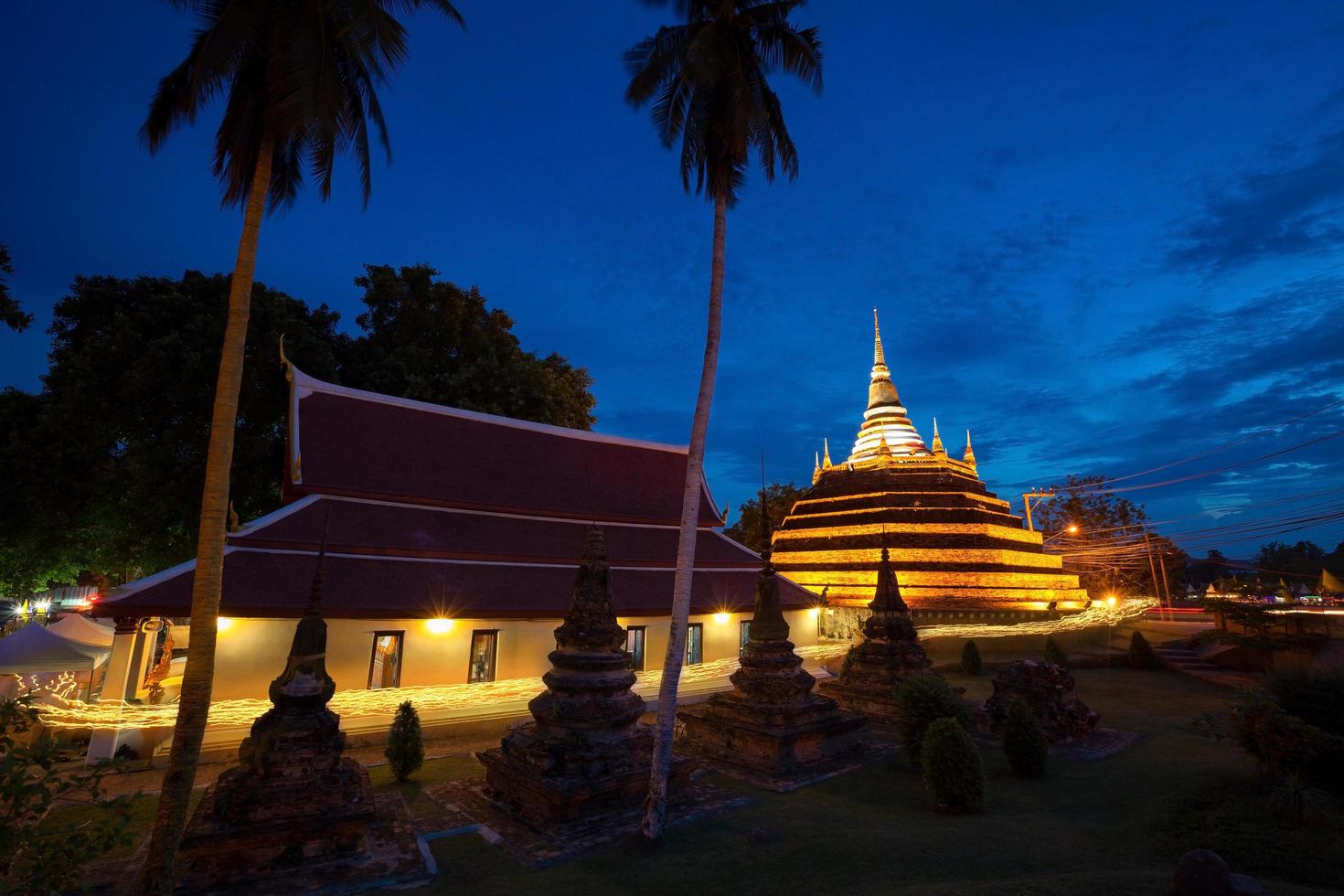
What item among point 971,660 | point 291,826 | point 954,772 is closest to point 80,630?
point 291,826

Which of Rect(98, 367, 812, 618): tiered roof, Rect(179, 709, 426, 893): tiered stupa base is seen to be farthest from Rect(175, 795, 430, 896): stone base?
Rect(98, 367, 812, 618): tiered roof

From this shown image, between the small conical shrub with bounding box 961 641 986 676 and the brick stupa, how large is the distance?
6886 mm

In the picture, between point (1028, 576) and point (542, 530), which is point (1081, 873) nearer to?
point (542, 530)

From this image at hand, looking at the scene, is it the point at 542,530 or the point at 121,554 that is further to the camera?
the point at 121,554

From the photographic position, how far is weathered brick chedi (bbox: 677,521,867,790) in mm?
12414

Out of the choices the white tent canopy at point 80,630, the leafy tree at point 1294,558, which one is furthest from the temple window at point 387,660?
the leafy tree at point 1294,558

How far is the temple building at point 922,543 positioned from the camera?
101 ft

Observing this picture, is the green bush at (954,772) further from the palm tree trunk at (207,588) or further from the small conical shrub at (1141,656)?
the small conical shrub at (1141,656)

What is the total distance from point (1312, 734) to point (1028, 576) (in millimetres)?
26260

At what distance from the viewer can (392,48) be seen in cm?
895

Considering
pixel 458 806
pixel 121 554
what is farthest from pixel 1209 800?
pixel 121 554

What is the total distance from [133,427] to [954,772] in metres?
27.5

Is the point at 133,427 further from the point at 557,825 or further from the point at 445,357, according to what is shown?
the point at 557,825

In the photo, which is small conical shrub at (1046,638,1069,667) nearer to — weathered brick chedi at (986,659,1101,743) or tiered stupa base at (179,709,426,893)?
weathered brick chedi at (986,659,1101,743)
